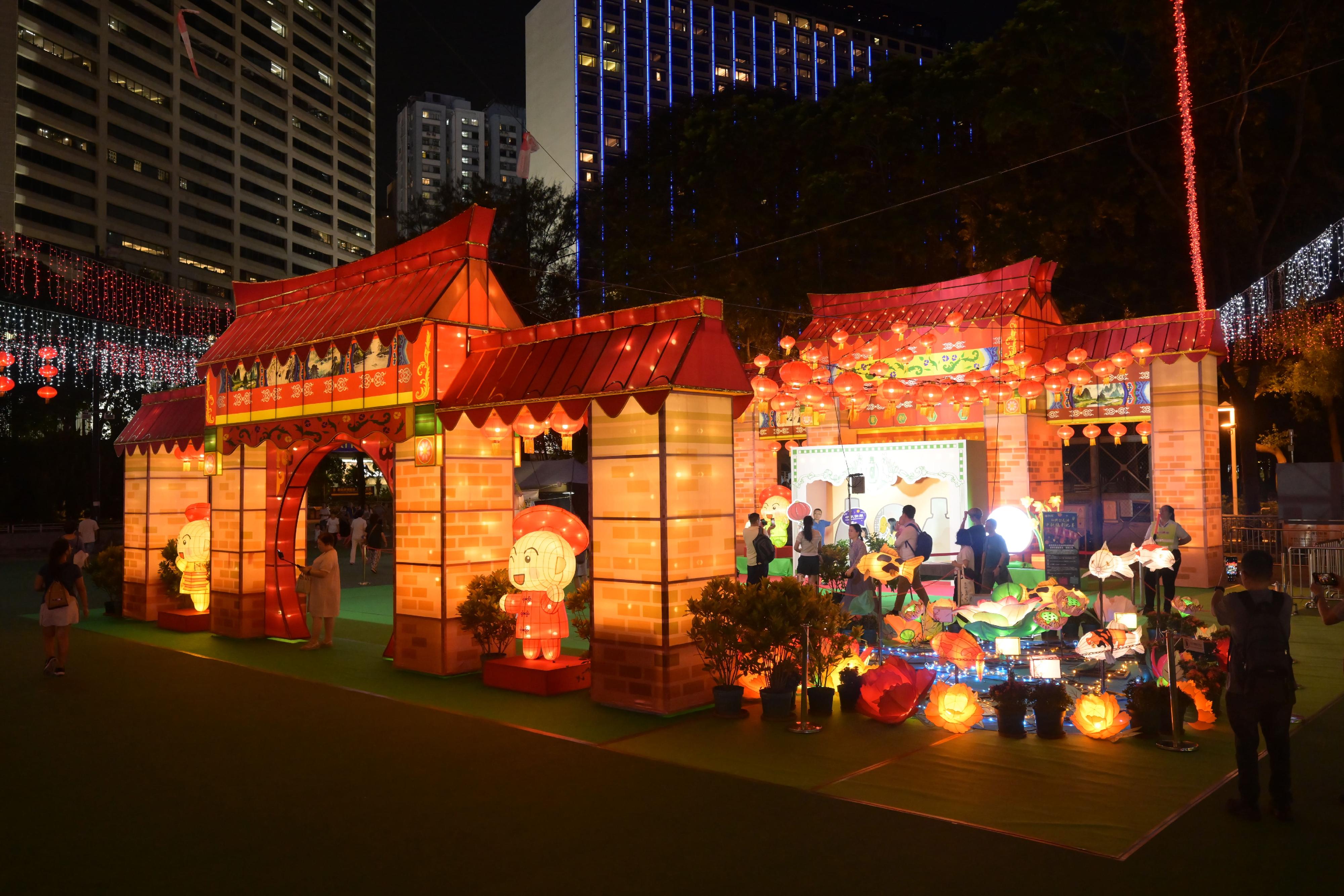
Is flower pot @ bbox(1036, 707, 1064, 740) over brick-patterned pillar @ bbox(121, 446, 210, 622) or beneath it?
beneath

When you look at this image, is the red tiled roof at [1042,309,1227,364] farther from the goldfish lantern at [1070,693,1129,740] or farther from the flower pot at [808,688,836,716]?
the flower pot at [808,688,836,716]

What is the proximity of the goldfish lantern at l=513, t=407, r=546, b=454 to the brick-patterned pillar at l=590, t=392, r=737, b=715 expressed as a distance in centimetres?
86

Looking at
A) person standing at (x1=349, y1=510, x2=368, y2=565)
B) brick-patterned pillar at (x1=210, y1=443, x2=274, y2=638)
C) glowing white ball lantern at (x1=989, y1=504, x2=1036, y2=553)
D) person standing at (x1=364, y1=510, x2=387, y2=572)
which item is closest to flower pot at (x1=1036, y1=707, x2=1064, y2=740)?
glowing white ball lantern at (x1=989, y1=504, x2=1036, y2=553)

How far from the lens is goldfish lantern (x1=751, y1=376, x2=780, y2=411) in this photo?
15180 millimetres

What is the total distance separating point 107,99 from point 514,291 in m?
56.0

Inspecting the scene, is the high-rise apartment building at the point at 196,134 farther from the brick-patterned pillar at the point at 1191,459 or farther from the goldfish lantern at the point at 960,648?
the goldfish lantern at the point at 960,648

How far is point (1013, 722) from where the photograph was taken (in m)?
7.42

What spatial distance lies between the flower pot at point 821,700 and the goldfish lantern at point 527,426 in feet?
12.2

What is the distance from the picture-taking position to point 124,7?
218 feet

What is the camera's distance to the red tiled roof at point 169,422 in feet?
47.5

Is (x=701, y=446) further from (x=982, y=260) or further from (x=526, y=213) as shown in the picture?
(x=526, y=213)

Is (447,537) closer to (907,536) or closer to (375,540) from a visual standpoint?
(907,536)

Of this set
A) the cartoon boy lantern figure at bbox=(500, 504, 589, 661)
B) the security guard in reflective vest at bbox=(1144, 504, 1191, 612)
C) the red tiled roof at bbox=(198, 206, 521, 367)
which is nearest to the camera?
the cartoon boy lantern figure at bbox=(500, 504, 589, 661)

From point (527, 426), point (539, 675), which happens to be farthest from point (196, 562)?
point (539, 675)
